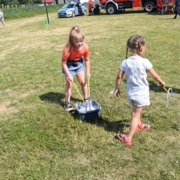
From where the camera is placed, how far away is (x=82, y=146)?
286 centimetres

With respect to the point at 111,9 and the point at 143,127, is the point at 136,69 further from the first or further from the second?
the point at 111,9

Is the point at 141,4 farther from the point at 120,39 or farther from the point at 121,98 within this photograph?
the point at 121,98

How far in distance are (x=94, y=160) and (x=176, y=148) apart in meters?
0.98

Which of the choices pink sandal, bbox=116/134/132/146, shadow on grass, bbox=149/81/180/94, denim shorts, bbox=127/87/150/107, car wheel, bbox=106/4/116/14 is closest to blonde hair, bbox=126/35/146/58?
denim shorts, bbox=127/87/150/107

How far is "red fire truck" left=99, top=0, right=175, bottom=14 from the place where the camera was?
16734mm

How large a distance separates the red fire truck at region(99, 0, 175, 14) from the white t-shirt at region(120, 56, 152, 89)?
1586cm

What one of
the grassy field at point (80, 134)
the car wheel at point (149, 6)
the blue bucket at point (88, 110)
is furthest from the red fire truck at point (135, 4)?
the blue bucket at point (88, 110)

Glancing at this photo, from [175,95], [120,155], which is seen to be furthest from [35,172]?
[175,95]

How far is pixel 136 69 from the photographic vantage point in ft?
8.30

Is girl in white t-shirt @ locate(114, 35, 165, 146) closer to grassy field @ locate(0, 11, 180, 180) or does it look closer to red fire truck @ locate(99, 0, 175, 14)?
grassy field @ locate(0, 11, 180, 180)

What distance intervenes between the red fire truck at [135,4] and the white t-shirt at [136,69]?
52.0ft

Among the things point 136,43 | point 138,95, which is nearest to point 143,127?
point 138,95

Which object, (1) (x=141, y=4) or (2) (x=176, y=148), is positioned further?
(1) (x=141, y=4)

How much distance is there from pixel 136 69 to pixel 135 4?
17952 mm
